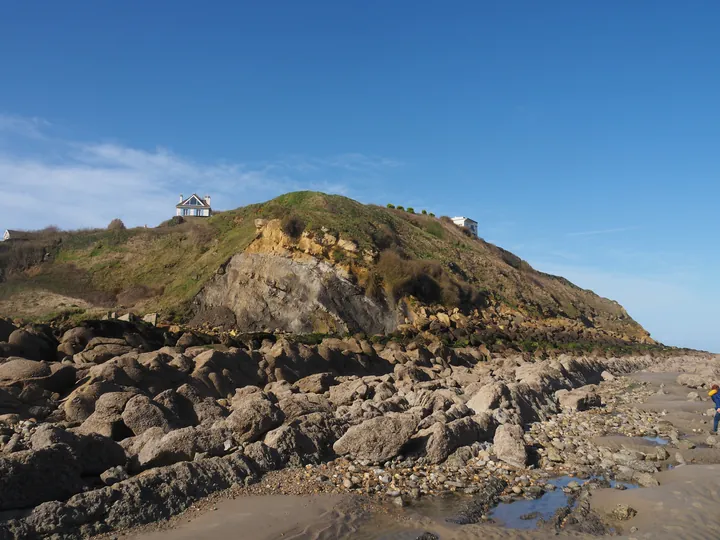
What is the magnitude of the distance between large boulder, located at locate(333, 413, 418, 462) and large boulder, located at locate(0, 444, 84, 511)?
16.8 feet

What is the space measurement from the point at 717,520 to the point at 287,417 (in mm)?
8594

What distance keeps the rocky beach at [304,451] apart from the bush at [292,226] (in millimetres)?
26583

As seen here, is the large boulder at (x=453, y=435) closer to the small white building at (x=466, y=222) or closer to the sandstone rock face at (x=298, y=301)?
the sandstone rock face at (x=298, y=301)

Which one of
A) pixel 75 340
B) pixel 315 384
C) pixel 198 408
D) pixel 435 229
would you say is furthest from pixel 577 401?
pixel 435 229

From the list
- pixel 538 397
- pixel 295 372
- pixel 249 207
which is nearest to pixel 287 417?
pixel 295 372

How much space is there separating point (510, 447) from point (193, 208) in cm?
7441

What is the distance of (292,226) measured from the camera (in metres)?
46.1

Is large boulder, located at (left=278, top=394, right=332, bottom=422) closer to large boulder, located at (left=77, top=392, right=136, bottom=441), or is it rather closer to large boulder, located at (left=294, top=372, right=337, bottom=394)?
large boulder, located at (left=294, top=372, right=337, bottom=394)

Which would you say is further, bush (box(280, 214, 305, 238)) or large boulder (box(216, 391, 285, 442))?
bush (box(280, 214, 305, 238))

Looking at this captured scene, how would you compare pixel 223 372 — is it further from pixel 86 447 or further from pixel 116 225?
pixel 116 225

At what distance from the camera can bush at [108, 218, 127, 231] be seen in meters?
66.0

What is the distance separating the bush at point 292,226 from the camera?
45.8 meters

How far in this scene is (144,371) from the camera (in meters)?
15.3

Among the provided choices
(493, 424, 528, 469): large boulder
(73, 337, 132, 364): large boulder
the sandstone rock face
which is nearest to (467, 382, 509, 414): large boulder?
(493, 424, 528, 469): large boulder
